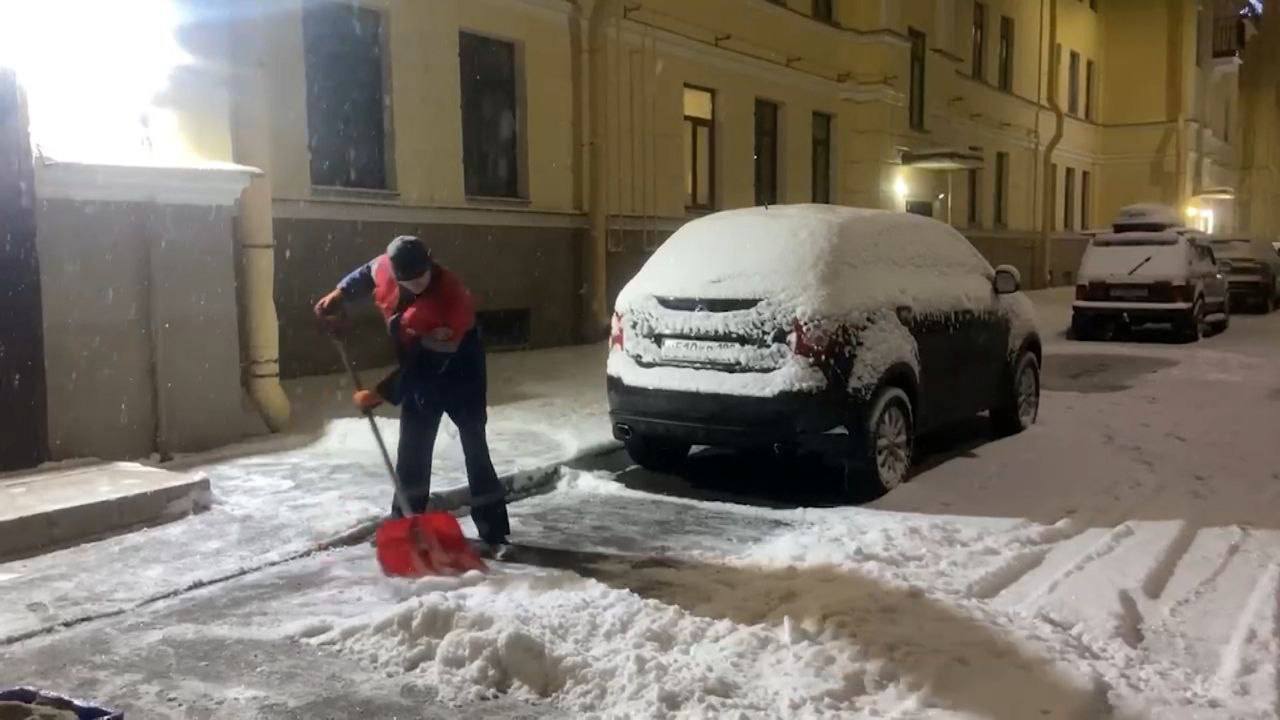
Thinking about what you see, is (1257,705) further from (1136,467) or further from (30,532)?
(30,532)

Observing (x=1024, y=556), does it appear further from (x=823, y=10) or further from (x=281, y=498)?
(x=823, y=10)

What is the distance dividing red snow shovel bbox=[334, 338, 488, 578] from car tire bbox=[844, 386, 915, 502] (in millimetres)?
2436

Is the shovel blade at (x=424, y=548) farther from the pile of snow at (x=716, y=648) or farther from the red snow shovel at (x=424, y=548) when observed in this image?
the pile of snow at (x=716, y=648)

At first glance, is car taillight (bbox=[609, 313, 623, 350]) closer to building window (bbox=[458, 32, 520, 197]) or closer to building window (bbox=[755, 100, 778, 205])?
building window (bbox=[458, 32, 520, 197])

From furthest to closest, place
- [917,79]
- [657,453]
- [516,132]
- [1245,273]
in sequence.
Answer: [1245,273]
[917,79]
[516,132]
[657,453]

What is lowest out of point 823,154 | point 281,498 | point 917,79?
point 281,498

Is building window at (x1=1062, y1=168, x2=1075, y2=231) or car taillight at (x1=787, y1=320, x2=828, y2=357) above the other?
building window at (x1=1062, y1=168, x2=1075, y2=231)

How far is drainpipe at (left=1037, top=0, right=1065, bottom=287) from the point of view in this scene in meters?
28.9

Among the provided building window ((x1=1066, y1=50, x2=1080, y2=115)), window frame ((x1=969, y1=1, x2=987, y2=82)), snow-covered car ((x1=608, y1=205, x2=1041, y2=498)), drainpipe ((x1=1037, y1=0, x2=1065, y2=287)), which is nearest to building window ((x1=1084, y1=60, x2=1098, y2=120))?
building window ((x1=1066, y1=50, x2=1080, y2=115))

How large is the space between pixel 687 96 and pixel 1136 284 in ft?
23.7

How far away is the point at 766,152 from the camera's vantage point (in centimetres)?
1894

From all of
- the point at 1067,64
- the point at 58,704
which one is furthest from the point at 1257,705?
the point at 1067,64

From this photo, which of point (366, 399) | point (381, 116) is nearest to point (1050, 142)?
point (381, 116)

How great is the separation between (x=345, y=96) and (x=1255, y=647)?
394 inches
